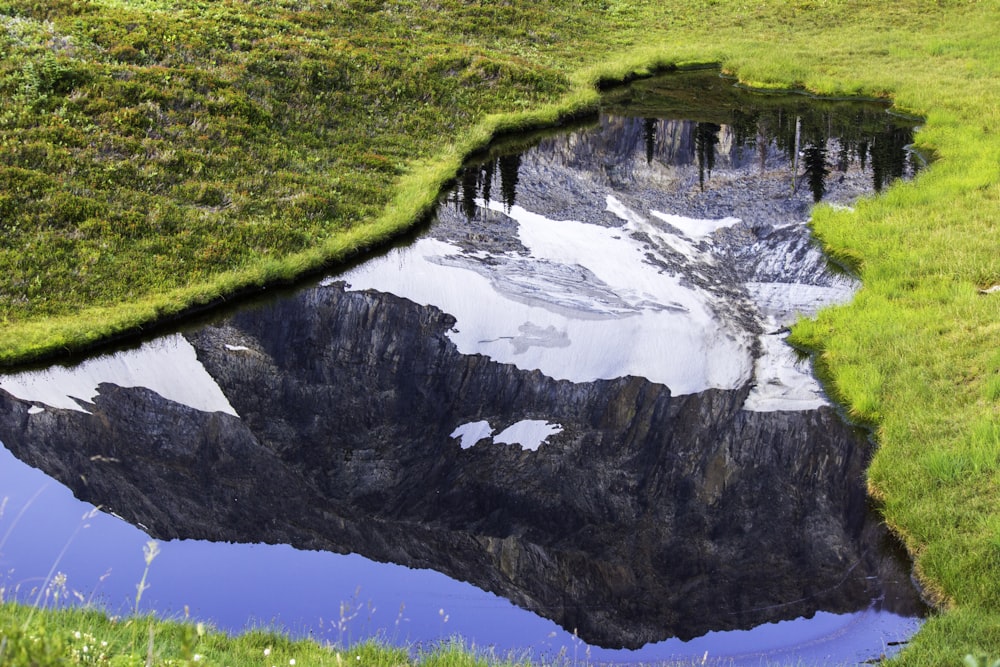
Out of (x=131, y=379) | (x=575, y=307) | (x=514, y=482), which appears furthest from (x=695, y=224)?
(x=131, y=379)

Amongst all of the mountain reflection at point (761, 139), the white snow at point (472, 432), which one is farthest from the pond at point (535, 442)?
the mountain reflection at point (761, 139)

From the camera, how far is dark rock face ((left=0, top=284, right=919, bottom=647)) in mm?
11500

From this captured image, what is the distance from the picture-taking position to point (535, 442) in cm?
1456

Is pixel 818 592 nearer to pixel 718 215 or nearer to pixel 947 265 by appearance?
pixel 947 265

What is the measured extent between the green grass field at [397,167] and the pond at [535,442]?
883 millimetres

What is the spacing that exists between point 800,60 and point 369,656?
39091mm

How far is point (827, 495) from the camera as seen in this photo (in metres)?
13.3

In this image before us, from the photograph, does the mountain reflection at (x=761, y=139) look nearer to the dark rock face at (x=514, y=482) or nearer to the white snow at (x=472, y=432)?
the dark rock face at (x=514, y=482)

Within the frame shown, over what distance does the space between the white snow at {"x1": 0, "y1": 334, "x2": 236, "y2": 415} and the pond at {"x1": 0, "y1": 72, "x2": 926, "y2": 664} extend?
6cm

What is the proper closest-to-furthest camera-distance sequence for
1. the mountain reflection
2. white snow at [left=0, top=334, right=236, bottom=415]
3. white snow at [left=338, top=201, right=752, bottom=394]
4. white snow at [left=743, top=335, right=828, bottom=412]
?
white snow at [left=0, top=334, right=236, bottom=415]
white snow at [left=743, top=335, right=828, bottom=412]
white snow at [left=338, top=201, right=752, bottom=394]
the mountain reflection

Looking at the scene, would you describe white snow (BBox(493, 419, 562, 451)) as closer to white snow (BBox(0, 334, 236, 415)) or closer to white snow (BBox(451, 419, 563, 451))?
white snow (BBox(451, 419, 563, 451))

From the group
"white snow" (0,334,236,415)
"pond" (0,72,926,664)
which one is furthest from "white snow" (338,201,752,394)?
"white snow" (0,334,236,415)

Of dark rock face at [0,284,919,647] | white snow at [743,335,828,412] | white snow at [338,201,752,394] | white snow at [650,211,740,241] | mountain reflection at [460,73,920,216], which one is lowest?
dark rock face at [0,284,919,647]

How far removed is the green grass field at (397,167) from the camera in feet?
46.8
